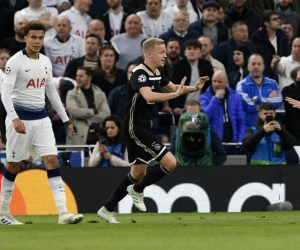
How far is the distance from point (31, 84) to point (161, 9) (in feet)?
29.2

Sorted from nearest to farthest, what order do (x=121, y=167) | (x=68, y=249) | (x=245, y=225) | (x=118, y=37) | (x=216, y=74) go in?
(x=68, y=249)
(x=245, y=225)
(x=121, y=167)
(x=216, y=74)
(x=118, y=37)

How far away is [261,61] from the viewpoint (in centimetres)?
1827

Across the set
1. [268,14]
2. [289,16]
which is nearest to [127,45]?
[268,14]

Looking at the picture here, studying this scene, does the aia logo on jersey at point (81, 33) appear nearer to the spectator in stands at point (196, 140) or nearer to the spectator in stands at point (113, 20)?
the spectator in stands at point (113, 20)

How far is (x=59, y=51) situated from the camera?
1991 cm

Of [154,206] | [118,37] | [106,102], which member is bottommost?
[154,206]

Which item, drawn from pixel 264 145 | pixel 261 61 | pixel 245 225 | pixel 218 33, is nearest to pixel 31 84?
pixel 245 225

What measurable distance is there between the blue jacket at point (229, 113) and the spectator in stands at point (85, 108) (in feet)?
6.34

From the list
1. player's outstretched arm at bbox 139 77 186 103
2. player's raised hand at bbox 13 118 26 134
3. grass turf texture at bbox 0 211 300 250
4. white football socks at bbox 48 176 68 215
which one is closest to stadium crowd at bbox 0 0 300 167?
grass turf texture at bbox 0 211 300 250

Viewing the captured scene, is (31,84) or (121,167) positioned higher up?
(31,84)

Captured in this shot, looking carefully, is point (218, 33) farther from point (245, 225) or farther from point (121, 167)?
point (245, 225)

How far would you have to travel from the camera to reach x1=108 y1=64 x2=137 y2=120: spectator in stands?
60.7 feet

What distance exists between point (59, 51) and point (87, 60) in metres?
0.81

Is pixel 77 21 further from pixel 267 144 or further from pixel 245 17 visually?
pixel 267 144
